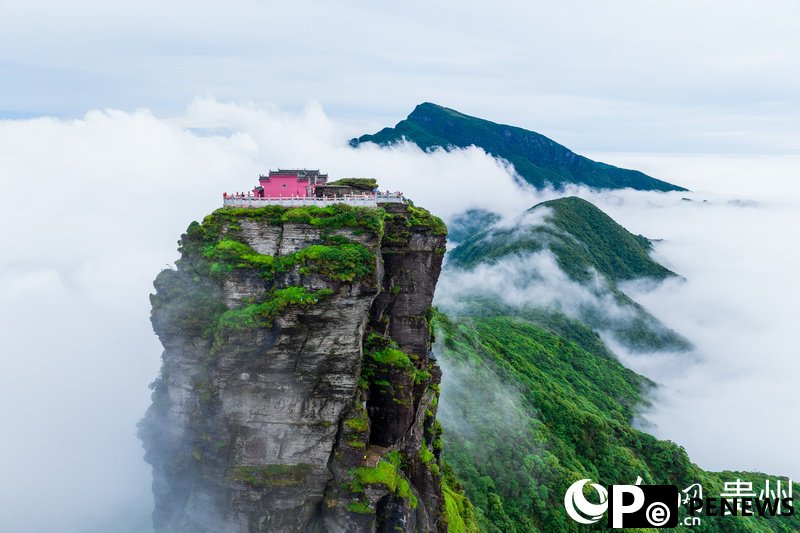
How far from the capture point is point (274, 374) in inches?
1410

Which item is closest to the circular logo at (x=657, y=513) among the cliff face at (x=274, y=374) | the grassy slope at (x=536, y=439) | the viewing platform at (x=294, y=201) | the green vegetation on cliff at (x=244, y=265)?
the grassy slope at (x=536, y=439)

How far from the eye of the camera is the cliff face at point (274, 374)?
115ft

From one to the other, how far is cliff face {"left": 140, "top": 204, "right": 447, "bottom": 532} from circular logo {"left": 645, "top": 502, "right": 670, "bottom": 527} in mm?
28197

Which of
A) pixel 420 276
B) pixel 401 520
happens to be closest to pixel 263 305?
pixel 420 276

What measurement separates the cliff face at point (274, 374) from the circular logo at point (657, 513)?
2820cm

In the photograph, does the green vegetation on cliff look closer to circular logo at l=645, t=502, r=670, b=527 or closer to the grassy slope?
circular logo at l=645, t=502, r=670, b=527

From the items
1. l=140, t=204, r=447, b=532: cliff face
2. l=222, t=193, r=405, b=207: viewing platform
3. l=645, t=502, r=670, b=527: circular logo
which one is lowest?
l=645, t=502, r=670, b=527: circular logo

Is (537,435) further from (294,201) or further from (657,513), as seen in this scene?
(294,201)

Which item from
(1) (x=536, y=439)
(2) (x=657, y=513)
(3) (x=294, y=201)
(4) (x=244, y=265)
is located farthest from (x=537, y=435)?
(4) (x=244, y=265)

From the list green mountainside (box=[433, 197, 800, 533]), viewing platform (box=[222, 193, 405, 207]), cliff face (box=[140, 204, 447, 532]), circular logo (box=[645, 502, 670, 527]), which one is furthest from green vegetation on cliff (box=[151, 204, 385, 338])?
circular logo (box=[645, 502, 670, 527])

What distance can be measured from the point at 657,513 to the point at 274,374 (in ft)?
144

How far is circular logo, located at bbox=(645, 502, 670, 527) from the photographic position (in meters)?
51.3

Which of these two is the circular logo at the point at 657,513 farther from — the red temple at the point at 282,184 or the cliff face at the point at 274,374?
the red temple at the point at 282,184

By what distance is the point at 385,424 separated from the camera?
41938mm
